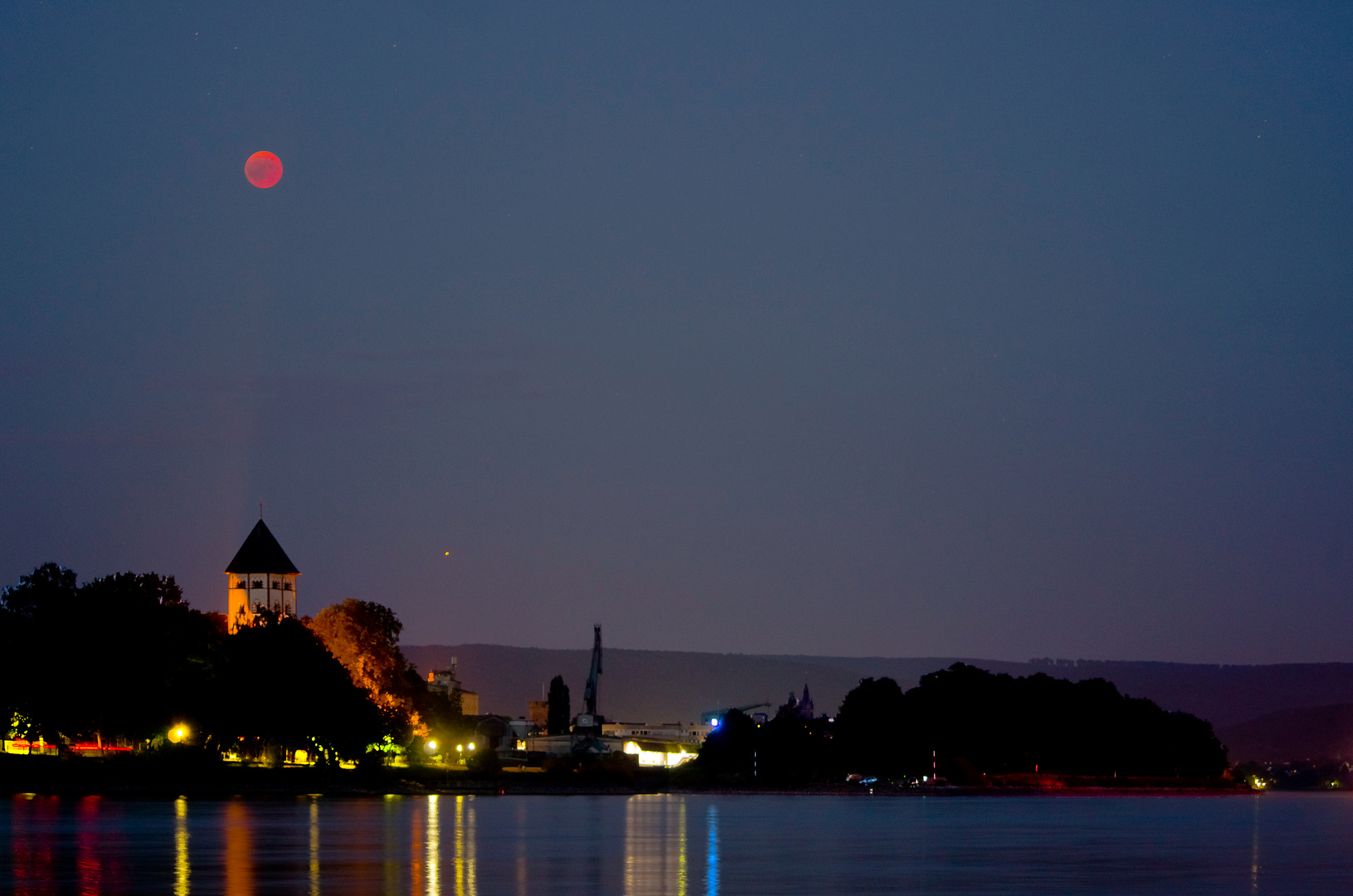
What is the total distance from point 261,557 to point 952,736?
198 ft

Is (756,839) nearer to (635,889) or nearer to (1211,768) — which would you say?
(635,889)

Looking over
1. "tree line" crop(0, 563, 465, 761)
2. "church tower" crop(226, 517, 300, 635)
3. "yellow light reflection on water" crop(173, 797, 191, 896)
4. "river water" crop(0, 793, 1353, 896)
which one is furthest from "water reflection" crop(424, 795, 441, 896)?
"church tower" crop(226, 517, 300, 635)

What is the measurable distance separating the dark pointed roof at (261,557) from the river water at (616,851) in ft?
173

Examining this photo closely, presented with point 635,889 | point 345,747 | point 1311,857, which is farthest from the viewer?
point 345,747

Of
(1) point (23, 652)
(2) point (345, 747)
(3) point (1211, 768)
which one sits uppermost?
(1) point (23, 652)

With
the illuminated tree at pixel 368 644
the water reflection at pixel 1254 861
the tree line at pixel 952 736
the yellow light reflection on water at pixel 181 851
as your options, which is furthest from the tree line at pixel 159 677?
the tree line at pixel 952 736

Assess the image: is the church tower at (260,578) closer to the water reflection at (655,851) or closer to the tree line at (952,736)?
the tree line at (952,736)

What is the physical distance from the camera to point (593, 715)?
196 m

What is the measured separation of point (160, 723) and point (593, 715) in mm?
106315

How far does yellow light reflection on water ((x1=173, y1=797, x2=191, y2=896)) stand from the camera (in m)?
35.7

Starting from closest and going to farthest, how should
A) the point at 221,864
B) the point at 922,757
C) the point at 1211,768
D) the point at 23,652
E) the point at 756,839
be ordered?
the point at 221,864, the point at 756,839, the point at 23,652, the point at 922,757, the point at 1211,768

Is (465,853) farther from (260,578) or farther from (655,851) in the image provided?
(260,578)

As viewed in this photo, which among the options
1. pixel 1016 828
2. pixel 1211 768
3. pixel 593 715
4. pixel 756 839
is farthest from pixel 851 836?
pixel 593 715

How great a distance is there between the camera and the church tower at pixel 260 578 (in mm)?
140125
